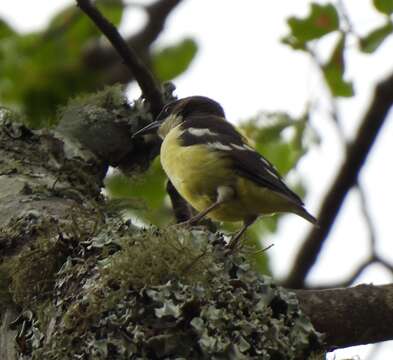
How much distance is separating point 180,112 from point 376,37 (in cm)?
165

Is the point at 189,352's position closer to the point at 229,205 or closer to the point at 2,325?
the point at 2,325

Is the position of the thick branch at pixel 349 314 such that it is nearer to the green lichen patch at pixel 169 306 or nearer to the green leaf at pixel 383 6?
the green lichen patch at pixel 169 306

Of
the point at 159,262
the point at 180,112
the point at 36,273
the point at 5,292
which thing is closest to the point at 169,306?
the point at 159,262

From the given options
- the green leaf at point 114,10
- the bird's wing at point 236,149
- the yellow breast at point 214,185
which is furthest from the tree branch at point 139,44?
the yellow breast at point 214,185

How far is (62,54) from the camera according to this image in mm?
6406

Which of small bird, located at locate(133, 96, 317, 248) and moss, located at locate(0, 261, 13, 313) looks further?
small bird, located at locate(133, 96, 317, 248)

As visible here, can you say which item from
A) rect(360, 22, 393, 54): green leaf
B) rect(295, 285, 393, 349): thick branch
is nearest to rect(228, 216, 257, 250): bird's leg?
rect(295, 285, 393, 349): thick branch

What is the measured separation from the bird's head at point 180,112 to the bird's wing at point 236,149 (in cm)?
9

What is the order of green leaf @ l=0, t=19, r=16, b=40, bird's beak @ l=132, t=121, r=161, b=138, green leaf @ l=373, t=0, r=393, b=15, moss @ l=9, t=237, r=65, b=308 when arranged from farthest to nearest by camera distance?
green leaf @ l=0, t=19, r=16, b=40 → bird's beak @ l=132, t=121, r=161, b=138 → green leaf @ l=373, t=0, r=393, b=15 → moss @ l=9, t=237, r=65, b=308

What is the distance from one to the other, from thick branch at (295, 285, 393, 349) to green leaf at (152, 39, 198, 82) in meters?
2.92

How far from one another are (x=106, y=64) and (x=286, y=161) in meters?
2.58

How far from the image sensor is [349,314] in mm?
3412

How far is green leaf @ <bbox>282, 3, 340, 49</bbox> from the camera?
4410 millimetres

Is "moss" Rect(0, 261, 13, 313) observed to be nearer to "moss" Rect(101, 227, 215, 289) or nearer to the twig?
"moss" Rect(101, 227, 215, 289)
